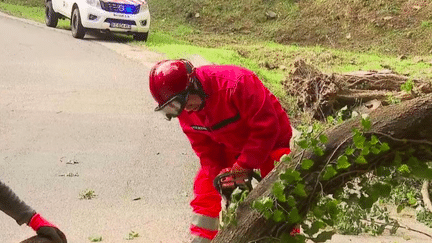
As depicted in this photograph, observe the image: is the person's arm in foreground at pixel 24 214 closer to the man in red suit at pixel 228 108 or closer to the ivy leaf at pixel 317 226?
the man in red suit at pixel 228 108

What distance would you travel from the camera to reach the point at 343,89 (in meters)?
11.5

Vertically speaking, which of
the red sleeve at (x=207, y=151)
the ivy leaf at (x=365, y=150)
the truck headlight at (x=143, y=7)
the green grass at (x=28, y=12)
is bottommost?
the green grass at (x=28, y=12)

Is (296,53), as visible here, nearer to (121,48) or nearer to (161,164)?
(121,48)

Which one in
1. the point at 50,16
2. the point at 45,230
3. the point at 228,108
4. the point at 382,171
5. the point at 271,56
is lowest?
the point at 50,16

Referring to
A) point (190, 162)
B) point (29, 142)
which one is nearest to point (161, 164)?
point (190, 162)

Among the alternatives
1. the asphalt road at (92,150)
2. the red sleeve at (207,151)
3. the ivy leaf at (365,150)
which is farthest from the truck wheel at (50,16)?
the ivy leaf at (365,150)

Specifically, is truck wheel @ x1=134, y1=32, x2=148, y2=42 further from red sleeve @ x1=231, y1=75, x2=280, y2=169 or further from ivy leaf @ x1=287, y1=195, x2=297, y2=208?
ivy leaf @ x1=287, y1=195, x2=297, y2=208

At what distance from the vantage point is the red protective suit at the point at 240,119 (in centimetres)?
493

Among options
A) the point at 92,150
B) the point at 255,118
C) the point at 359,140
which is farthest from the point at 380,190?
the point at 92,150

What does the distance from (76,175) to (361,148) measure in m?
5.45

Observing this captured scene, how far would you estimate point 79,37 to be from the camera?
19.3 m

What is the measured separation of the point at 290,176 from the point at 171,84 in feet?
4.44

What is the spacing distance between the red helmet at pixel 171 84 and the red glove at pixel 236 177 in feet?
1.62

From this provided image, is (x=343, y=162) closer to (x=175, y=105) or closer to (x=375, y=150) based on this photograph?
(x=375, y=150)
